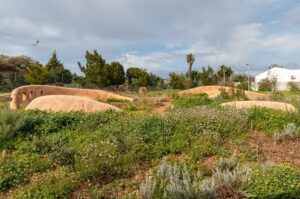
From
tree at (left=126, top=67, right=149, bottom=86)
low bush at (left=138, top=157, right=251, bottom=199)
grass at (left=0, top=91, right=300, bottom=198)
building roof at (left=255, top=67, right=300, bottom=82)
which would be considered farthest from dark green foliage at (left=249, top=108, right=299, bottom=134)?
building roof at (left=255, top=67, right=300, bottom=82)

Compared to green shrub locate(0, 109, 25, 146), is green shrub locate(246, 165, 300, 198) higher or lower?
lower

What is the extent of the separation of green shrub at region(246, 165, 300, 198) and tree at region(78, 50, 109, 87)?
30128 mm

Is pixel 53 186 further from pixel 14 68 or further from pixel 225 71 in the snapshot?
pixel 225 71

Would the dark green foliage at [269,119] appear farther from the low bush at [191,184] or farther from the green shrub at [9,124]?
the green shrub at [9,124]

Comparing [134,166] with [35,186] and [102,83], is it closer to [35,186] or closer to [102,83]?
[35,186]

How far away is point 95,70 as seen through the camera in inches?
1353

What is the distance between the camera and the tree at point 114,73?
35.0m

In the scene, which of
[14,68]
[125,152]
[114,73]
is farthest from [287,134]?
[14,68]

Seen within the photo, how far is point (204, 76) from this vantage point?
42.0 meters

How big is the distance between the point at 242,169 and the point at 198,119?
307cm

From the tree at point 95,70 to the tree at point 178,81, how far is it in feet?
26.1

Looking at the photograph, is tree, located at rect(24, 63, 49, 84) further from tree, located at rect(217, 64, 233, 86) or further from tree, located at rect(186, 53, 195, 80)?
tree, located at rect(217, 64, 233, 86)

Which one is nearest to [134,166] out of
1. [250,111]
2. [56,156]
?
[56,156]

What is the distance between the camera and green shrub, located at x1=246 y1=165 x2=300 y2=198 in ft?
14.4
